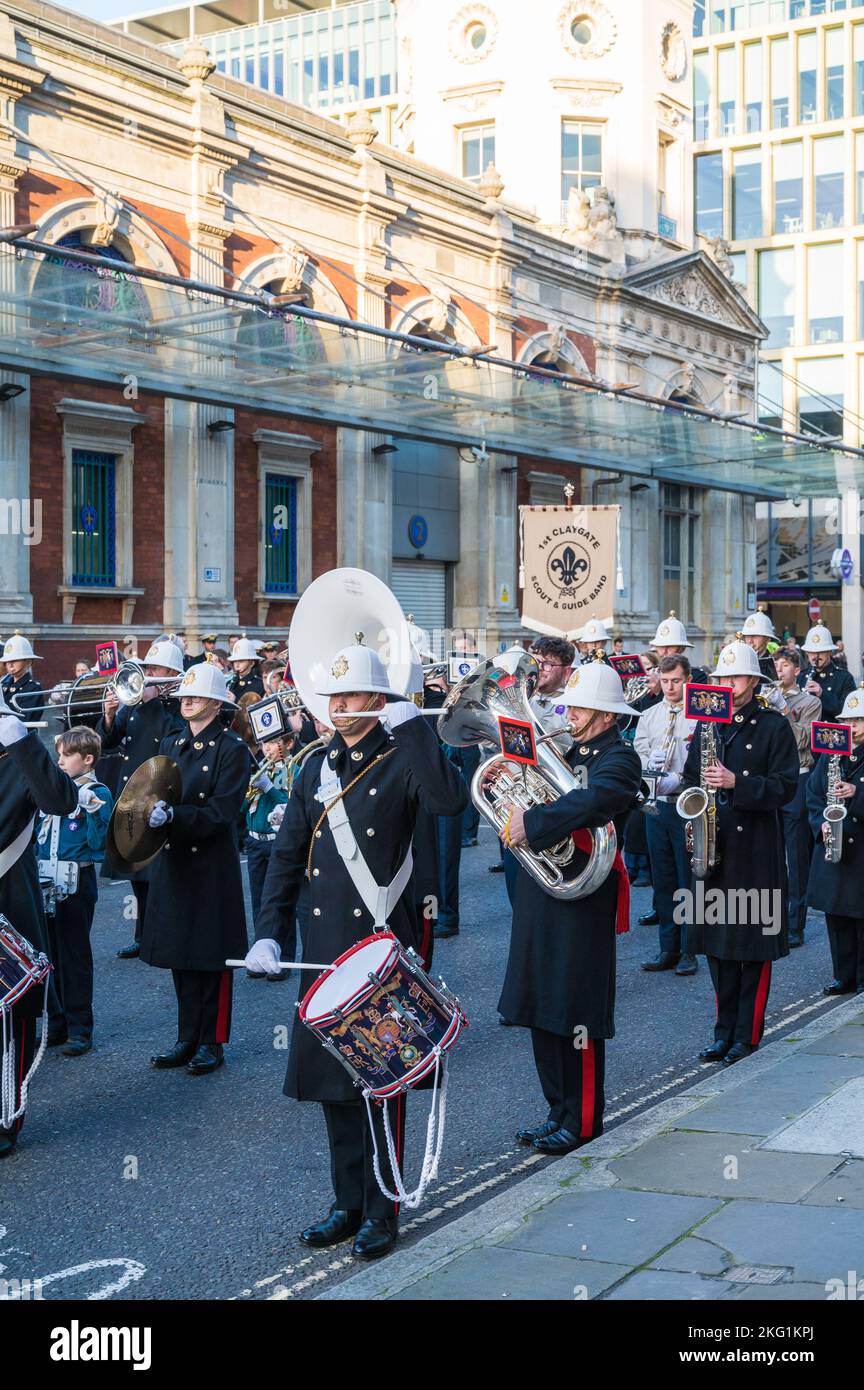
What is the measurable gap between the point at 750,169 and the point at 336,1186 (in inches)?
2136

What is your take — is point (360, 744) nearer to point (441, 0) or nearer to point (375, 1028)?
point (375, 1028)

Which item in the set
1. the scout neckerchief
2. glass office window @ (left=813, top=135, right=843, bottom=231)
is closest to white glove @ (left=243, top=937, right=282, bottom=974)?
the scout neckerchief

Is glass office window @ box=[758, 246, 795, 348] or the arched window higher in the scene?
glass office window @ box=[758, 246, 795, 348]

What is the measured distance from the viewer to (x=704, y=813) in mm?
7758

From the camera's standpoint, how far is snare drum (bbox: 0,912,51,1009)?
6082 mm

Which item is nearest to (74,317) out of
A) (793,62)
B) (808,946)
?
(808,946)

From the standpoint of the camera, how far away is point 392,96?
5356cm

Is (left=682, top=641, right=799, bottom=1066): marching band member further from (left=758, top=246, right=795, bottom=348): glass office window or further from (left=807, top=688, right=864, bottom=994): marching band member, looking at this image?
(left=758, top=246, right=795, bottom=348): glass office window

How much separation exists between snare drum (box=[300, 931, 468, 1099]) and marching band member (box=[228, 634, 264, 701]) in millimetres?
8813

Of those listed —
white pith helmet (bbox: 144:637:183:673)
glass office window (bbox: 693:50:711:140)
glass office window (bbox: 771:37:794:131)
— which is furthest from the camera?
glass office window (bbox: 693:50:711:140)

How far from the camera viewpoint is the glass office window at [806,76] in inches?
2089

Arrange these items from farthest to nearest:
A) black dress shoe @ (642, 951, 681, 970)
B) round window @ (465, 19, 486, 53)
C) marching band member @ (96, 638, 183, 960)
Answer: round window @ (465, 19, 486, 53), marching band member @ (96, 638, 183, 960), black dress shoe @ (642, 951, 681, 970)

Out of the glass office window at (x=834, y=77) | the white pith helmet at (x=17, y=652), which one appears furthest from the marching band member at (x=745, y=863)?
the glass office window at (x=834, y=77)

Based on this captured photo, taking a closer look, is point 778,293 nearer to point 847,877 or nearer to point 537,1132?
→ point 847,877
